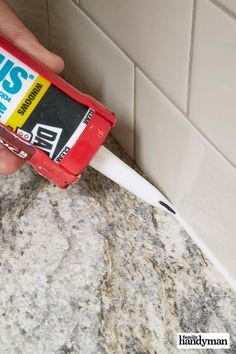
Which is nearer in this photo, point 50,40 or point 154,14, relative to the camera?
point 154,14

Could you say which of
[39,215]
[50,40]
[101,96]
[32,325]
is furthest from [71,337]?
[50,40]

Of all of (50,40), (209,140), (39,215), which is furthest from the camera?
(50,40)

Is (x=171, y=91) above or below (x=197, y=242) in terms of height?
above

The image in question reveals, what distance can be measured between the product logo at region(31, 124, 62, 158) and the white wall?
0.35 feet

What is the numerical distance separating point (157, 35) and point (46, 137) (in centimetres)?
13

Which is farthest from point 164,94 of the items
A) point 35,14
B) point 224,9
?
point 35,14

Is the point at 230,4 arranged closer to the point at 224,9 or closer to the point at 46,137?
the point at 224,9

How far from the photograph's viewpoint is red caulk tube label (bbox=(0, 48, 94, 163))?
540mm

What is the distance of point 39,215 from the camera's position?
63cm

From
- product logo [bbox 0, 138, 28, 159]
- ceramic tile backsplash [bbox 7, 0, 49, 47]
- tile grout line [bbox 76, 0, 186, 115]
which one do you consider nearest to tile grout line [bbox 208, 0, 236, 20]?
tile grout line [bbox 76, 0, 186, 115]

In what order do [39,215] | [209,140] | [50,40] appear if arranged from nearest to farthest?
[209,140]
[39,215]
[50,40]

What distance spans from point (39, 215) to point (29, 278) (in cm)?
8

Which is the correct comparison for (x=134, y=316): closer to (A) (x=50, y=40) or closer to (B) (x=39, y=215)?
(B) (x=39, y=215)

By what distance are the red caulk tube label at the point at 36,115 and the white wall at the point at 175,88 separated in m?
0.09
